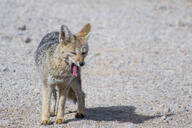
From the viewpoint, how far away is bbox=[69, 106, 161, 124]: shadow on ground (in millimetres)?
6804

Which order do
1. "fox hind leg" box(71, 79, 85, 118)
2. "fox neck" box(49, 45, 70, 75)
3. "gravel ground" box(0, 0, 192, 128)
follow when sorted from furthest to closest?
"gravel ground" box(0, 0, 192, 128)
"fox hind leg" box(71, 79, 85, 118)
"fox neck" box(49, 45, 70, 75)

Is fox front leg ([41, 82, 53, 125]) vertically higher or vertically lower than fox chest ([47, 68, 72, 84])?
lower

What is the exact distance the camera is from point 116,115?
7.07 meters

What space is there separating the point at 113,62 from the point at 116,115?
3.13 meters

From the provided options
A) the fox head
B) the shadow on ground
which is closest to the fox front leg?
the fox head

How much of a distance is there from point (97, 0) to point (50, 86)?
11502mm

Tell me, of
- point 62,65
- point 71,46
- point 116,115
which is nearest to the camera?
point 71,46

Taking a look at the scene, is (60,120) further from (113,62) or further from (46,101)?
(113,62)

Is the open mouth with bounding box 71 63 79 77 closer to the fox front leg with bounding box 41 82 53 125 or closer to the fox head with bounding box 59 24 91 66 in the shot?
the fox head with bounding box 59 24 91 66

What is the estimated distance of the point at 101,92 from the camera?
26.6 feet

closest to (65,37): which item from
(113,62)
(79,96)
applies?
(79,96)

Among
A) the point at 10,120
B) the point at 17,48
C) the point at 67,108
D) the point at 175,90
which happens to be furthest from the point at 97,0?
the point at 10,120

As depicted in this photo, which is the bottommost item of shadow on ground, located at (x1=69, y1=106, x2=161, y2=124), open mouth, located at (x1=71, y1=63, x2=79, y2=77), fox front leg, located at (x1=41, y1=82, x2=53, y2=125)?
shadow on ground, located at (x1=69, y1=106, x2=161, y2=124)

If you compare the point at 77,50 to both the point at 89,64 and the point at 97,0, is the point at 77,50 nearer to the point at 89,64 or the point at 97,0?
the point at 89,64
